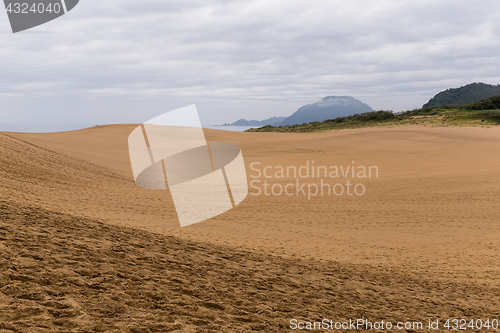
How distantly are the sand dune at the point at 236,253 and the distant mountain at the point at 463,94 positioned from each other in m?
134

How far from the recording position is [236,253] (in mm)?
8109

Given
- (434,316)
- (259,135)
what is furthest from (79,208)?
(259,135)

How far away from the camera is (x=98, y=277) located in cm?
490

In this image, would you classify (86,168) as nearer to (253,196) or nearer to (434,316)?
(253,196)

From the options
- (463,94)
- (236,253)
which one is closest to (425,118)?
(236,253)

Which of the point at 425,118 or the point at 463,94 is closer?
the point at 425,118

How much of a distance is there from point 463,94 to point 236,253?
160877 mm

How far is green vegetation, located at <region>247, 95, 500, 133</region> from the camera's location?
43875mm

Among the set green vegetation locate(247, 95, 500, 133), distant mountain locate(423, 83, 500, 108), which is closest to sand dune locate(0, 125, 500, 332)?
green vegetation locate(247, 95, 500, 133)

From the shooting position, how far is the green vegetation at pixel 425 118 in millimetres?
43875

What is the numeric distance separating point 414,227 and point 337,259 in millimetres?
4785

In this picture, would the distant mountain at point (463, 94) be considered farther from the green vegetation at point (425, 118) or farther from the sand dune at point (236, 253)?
the sand dune at point (236, 253)

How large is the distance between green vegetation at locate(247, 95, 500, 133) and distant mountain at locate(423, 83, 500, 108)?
87306 mm

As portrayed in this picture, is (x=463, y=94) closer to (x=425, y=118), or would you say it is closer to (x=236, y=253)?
(x=425, y=118)
